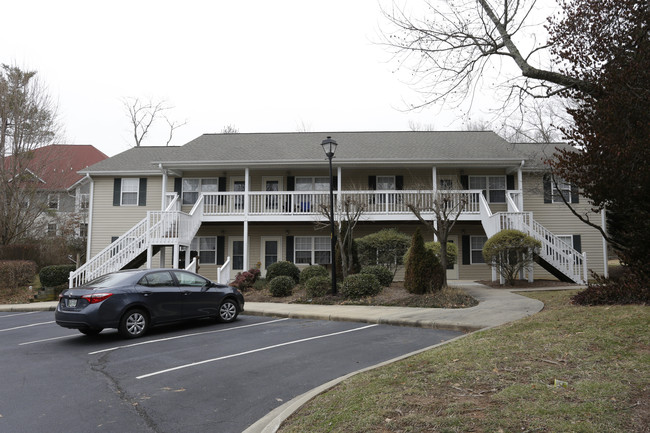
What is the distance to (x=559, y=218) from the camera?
69.5 feet

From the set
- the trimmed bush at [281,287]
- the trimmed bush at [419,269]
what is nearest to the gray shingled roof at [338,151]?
the trimmed bush at [281,287]

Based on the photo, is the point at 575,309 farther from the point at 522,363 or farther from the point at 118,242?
the point at 118,242

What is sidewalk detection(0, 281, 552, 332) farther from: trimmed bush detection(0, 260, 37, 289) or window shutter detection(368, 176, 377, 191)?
trimmed bush detection(0, 260, 37, 289)

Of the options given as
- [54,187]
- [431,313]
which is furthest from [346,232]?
[54,187]

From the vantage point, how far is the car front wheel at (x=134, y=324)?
349 inches

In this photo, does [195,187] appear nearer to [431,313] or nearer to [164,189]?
[164,189]

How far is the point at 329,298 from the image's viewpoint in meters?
13.5

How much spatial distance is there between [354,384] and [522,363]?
1960mm

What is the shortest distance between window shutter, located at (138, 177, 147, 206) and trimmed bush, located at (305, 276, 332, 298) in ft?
40.0

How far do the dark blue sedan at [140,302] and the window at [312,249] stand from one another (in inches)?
410

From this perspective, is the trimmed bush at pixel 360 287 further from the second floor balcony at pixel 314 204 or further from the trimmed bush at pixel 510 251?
A: the second floor balcony at pixel 314 204

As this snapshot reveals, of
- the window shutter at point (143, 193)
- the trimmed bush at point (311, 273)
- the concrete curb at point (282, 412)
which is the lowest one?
the concrete curb at point (282, 412)

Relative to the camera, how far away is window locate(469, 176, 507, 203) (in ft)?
69.8

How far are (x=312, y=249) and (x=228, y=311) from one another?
10.7 metres
